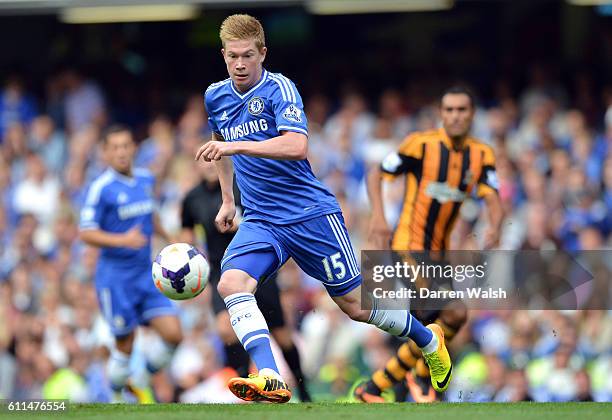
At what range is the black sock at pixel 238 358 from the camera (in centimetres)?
991

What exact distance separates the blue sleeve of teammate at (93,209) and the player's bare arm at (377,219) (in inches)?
103

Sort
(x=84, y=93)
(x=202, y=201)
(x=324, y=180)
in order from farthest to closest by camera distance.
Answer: (x=84, y=93), (x=324, y=180), (x=202, y=201)

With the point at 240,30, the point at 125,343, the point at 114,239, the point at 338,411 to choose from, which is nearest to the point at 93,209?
the point at 114,239

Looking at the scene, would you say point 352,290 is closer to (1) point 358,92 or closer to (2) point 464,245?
(2) point 464,245

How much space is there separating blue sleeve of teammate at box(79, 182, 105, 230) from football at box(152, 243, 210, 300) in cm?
278

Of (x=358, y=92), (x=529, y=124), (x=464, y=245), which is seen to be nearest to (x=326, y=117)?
(x=358, y=92)

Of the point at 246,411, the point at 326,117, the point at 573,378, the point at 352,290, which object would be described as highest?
the point at 326,117

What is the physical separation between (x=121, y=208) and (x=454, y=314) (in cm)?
331

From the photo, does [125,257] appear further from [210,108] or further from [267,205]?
[267,205]

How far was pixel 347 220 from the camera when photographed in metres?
13.8

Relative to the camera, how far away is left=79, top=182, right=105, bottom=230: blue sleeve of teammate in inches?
427

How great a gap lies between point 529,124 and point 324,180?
94.7 inches

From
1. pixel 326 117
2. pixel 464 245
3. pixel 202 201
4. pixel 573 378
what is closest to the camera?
pixel 202 201

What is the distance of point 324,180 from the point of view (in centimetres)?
1435
